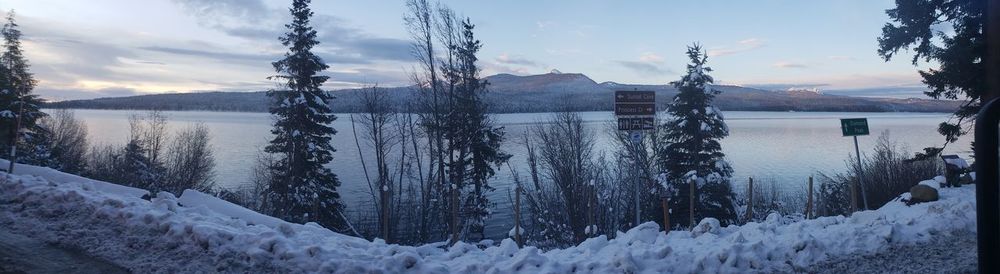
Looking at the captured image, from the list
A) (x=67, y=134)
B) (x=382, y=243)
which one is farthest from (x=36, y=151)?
(x=382, y=243)

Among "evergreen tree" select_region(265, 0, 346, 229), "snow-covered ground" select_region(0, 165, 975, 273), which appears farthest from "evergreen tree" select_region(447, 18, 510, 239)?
"snow-covered ground" select_region(0, 165, 975, 273)

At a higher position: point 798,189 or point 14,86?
point 14,86

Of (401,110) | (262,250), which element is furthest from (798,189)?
(262,250)

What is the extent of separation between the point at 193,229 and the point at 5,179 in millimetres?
6341

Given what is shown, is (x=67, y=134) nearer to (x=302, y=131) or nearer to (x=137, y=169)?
(x=137, y=169)

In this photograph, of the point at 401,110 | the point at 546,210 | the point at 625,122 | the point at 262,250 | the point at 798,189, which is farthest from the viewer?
the point at 401,110

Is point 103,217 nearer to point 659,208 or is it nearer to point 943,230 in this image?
point 943,230

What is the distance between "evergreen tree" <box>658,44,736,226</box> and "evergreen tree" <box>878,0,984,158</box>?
9.01 m

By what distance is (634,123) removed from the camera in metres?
12.1

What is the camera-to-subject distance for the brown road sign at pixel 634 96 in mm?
11773

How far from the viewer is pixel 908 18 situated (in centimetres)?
1711

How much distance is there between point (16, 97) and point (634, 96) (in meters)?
34.0

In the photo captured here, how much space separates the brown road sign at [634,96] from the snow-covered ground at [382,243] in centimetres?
365

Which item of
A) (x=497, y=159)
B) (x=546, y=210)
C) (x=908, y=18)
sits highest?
(x=908, y=18)
